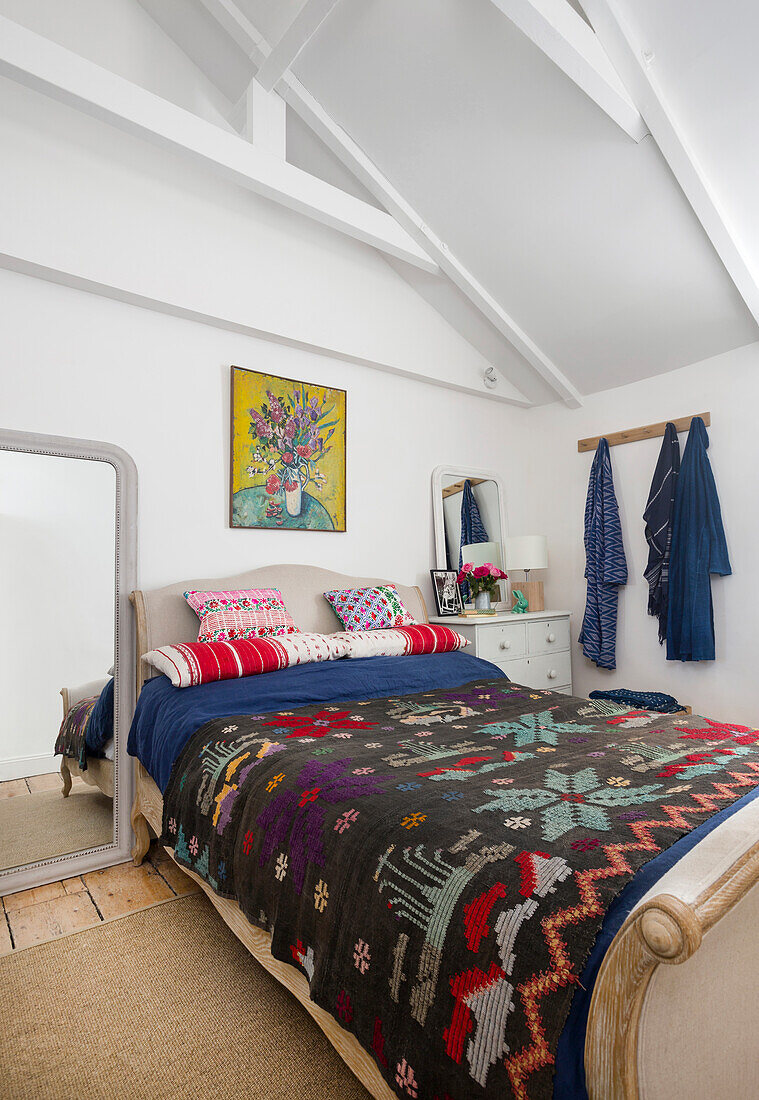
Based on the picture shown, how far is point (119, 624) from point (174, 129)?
193 cm

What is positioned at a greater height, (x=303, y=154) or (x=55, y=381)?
(x=303, y=154)

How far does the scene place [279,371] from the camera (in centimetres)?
319

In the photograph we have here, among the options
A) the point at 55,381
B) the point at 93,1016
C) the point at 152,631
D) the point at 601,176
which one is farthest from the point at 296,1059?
the point at 601,176

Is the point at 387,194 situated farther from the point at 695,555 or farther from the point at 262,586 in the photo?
the point at 695,555

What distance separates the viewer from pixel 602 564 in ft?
12.4

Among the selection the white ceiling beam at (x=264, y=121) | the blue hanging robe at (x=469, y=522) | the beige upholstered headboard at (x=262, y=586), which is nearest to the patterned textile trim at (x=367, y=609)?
the beige upholstered headboard at (x=262, y=586)

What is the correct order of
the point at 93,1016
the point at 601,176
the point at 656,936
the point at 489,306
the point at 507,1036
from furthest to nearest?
Answer: the point at 489,306 → the point at 601,176 → the point at 93,1016 → the point at 507,1036 → the point at 656,936

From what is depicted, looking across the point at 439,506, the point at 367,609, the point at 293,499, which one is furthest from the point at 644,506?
the point at 293,499

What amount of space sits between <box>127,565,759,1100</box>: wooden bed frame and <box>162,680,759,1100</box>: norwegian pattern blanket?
77 mm

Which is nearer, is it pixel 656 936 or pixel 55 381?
pixel 656 936

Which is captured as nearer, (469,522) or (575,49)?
(575,49)

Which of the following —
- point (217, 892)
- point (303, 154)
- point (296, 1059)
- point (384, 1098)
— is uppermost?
point (303, 154)

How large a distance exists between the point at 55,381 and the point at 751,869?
8.79 ft

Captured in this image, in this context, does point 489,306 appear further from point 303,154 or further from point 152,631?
point 152,631
